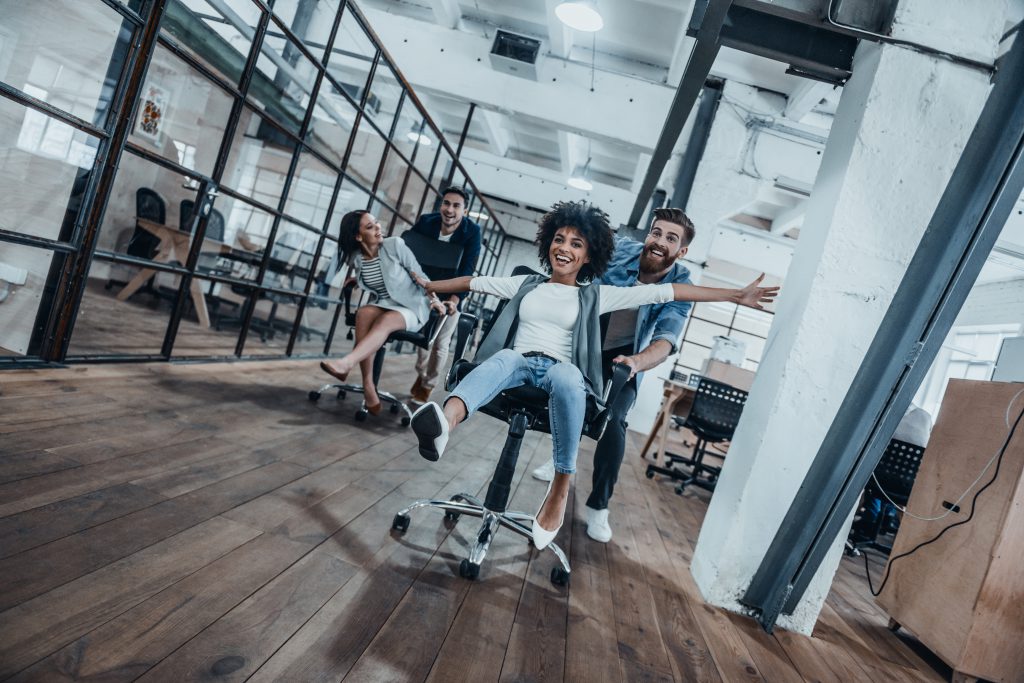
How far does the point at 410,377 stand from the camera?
5.34m

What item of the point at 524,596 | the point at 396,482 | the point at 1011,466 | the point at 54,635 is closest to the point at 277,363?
the point at 396,482

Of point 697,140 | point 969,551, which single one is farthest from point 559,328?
point 697,140

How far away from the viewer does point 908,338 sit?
1795mm

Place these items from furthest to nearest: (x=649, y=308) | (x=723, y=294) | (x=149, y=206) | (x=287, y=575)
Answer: (x=149, y=206) → (x=649, y=308) → (x=723, y=294) → (x=287, y=575)

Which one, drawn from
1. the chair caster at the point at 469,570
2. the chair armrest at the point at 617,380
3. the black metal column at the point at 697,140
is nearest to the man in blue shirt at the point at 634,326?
the chair armrest at the point at 617,380

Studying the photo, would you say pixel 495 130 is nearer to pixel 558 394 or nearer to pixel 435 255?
pixel 435 255

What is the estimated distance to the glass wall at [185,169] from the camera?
2.10 metres

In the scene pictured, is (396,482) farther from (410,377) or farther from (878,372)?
(410,377)

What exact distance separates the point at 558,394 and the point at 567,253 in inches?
21.6

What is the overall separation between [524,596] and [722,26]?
2.18 m

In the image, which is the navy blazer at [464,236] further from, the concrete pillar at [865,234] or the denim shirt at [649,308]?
the concrete pillar at [865,234]

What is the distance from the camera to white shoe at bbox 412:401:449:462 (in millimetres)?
1504

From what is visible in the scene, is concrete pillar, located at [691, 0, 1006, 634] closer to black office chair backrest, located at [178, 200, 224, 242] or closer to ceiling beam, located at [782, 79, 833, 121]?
ceiling beam, located at [782, 79, 833, 121]

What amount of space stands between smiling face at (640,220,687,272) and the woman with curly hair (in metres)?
0.44
